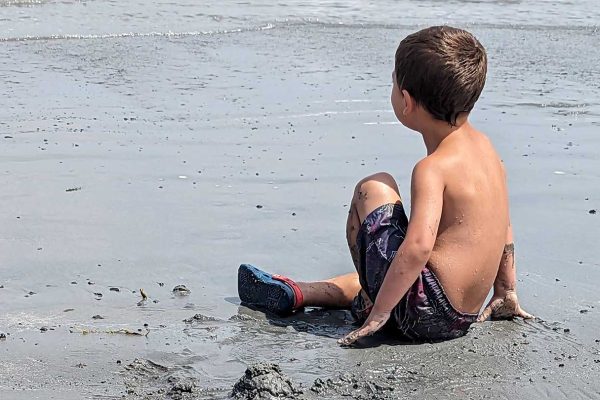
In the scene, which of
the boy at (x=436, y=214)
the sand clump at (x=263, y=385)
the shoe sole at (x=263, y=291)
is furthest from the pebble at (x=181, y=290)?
the sand clump at (x=263, y=385)

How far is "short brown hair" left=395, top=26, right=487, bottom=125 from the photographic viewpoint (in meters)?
3.53

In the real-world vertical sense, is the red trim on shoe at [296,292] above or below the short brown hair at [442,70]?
below

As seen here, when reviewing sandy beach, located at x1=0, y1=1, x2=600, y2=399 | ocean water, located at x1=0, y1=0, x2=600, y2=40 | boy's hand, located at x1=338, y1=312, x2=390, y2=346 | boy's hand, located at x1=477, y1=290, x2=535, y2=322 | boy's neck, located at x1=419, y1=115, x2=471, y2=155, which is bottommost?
ocean water, located at x1=0, y1=0, x2=600, y2=40

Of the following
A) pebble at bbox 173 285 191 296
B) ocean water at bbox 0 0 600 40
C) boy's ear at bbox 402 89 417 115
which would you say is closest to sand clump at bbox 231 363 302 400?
pebble at bbox 173 285 191 296

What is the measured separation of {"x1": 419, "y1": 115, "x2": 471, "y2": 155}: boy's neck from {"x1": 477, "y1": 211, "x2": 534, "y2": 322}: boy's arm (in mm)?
478

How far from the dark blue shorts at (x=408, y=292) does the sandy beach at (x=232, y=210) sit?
7cm

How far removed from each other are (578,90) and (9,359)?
5.96m

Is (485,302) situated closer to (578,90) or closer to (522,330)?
(522,330)

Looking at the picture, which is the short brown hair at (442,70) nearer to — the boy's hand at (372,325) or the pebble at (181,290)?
the boy's hand at (372,325)

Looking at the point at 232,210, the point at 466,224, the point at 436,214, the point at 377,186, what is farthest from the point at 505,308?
the point at 232,210

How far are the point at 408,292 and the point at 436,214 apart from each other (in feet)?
0.97

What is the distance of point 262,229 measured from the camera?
4.82 meters

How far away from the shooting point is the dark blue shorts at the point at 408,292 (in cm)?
356

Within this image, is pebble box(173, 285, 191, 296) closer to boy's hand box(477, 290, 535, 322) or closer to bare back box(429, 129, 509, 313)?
bare back box(429, 129, 509, 313)
